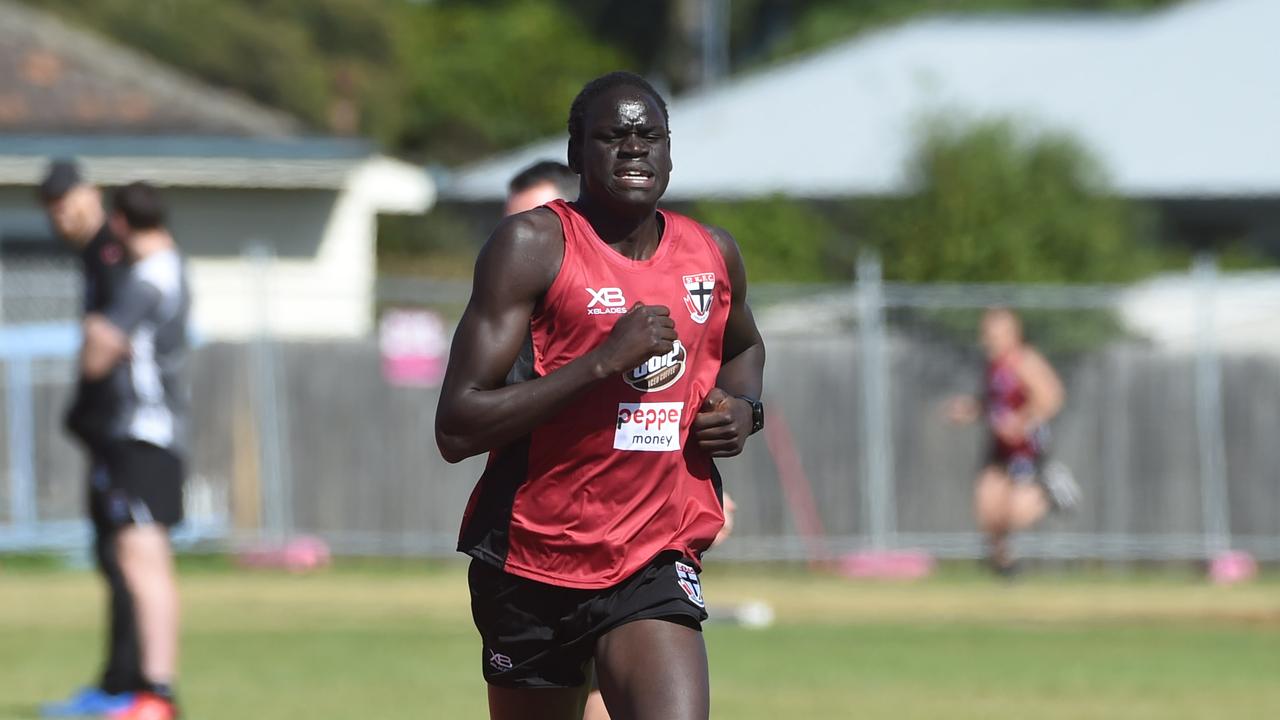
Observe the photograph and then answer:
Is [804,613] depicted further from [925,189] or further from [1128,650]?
[925,189]

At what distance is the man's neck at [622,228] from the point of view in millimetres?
5273

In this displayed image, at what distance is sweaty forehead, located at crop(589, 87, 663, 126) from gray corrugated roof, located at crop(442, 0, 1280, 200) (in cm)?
2254

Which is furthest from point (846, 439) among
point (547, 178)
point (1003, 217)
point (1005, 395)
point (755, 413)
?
point (755, 413)

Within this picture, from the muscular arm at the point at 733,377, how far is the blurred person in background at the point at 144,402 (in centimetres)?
440

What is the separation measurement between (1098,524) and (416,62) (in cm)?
4264

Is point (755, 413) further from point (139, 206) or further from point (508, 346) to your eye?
point (139, 206)

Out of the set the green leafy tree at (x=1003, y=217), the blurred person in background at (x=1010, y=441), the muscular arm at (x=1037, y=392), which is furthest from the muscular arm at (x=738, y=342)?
the green leafy tree at (x=1003, y=217)

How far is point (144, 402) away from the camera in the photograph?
977 cm

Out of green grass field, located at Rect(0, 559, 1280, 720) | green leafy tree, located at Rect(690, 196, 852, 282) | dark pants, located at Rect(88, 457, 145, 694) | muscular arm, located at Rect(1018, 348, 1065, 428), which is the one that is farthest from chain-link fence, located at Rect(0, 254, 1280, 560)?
dark pants, located at Rect(88, 457, 145, 694)

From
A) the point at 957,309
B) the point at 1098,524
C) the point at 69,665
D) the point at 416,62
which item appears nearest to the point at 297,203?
the point at 957,309

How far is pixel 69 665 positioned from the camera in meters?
12.2

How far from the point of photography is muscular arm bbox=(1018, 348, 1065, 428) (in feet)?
56.3

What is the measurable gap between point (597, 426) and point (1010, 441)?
12.6 metres

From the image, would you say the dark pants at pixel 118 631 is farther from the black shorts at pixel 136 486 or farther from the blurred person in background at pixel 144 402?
the blurred person in background at pixel 144 402
